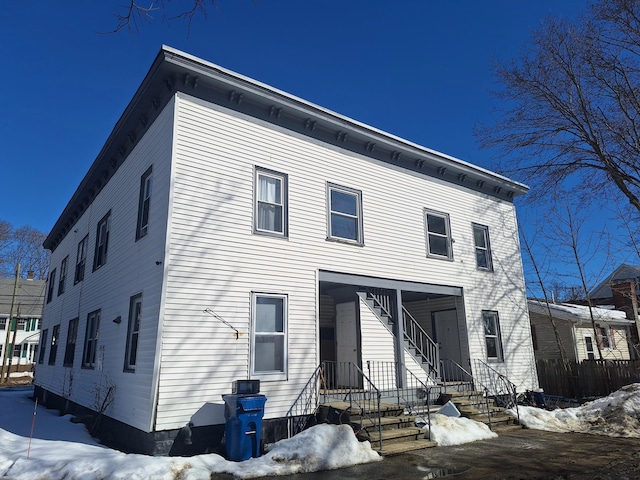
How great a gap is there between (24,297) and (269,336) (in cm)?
4468

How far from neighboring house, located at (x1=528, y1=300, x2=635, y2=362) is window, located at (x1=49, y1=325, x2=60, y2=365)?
71.1 feet

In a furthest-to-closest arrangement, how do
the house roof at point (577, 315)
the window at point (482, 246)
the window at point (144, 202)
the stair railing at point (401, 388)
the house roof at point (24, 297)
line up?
the house roof at point (24, 297) → the house roof at point (577, 315) → the window at point (482, 246) → the stair railing at point (401, 388) → the window at point (144, 202)

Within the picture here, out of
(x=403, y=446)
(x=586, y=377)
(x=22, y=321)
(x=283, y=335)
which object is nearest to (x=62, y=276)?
(x=283, y=335)

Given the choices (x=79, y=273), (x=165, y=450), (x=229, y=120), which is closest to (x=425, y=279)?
(x=229, y=120)

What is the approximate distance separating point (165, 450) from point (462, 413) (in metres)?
7.15

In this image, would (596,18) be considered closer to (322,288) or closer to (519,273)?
(519,273)

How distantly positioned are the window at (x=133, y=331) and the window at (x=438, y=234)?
27.5 feet

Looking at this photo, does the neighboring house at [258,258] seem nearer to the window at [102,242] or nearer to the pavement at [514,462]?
the window at [102,242]

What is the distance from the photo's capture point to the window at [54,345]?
1754cm

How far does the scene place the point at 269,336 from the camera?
963 cm

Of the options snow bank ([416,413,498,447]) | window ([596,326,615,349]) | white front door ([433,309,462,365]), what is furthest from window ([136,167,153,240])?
window ([596,326,615,349])

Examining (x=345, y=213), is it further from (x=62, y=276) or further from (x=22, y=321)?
(x=22, y=321)

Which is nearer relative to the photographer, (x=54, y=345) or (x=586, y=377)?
(x=586, y=377)

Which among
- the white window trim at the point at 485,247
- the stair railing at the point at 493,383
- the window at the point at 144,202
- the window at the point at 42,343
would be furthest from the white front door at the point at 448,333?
the window at the point at 42,343
